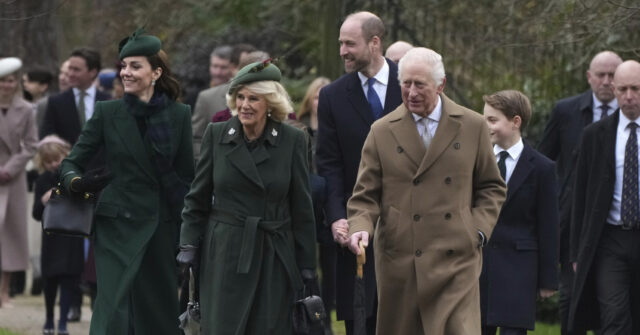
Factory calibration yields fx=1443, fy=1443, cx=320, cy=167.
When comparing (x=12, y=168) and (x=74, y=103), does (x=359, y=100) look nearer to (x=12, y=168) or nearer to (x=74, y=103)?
(x=74, y=103)

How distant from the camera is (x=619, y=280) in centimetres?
1009

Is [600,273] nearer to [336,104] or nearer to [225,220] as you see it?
[336,104]

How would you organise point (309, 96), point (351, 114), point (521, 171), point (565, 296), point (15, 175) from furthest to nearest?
point (15, 175) < point (309, 96) < point (565, 296) < point (351, 114) < point (521, 171)

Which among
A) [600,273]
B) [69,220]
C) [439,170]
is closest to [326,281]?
[600,273]

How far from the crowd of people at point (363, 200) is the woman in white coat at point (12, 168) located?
7.26 ft

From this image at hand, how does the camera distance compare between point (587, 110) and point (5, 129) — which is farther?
point (5, 129)

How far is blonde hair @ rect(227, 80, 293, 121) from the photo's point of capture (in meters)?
8.16

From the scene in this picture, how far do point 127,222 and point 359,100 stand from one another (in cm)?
172

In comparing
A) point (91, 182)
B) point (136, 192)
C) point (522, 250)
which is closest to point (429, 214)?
point (522, 250)

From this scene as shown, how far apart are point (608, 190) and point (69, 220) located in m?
3.74

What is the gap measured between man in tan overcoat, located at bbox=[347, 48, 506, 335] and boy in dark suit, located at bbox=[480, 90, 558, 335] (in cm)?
110

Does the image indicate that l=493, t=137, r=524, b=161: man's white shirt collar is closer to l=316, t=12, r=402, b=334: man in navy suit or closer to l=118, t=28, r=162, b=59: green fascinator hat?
l=316, t=12, r=402, b=334: man in navy suit

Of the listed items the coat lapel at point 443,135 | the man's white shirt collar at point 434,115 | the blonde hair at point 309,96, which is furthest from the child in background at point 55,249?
the coat lapel at point 443,135

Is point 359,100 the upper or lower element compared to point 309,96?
upper
